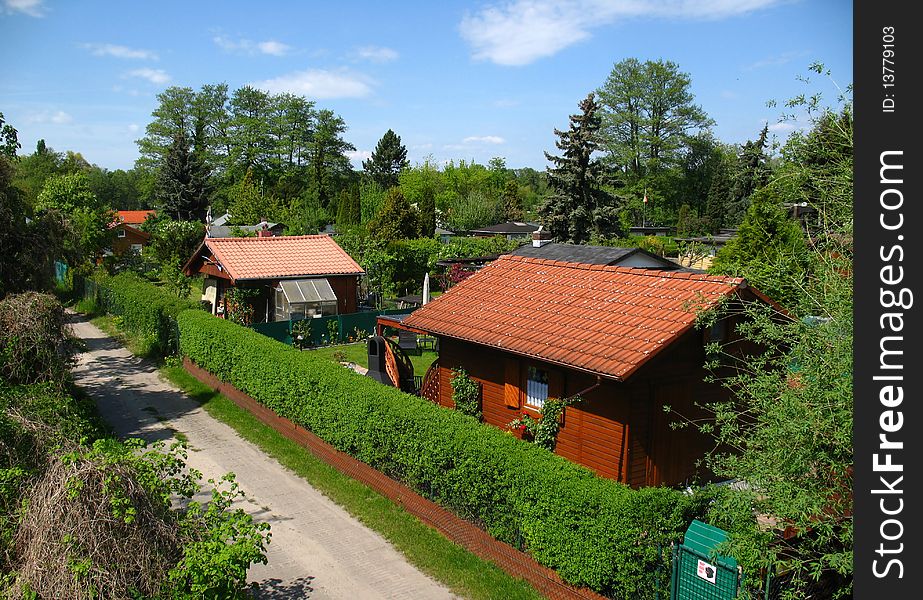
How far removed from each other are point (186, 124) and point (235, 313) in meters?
63.8

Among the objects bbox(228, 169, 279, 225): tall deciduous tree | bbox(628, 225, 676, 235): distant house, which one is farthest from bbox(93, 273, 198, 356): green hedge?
bbox(628, 225, 676, 235): distant house

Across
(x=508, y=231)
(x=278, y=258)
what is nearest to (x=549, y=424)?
(x=278, y=258)

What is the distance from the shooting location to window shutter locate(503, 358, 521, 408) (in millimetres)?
13914

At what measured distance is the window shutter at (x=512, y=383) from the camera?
45.6 ft

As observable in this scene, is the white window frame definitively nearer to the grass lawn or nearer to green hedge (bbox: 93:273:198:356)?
the grass lawn

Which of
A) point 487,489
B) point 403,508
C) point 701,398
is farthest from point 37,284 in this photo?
point 701,398

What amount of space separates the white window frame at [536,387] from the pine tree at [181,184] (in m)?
67.5

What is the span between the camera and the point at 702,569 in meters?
7.91

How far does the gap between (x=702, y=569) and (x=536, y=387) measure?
236 inches

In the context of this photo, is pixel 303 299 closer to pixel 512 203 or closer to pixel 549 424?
pixel 549 424

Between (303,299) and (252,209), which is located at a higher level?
(252,209)

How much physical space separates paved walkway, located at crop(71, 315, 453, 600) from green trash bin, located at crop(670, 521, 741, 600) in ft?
11.1

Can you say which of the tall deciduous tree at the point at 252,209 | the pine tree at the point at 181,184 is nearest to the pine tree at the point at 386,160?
the pine tree at the point at 181,184

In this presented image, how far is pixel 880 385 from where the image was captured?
5.07 metres
